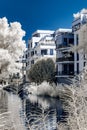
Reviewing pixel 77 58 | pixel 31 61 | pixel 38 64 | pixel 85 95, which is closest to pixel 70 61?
pixel 77 58

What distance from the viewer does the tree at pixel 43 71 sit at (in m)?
38.6

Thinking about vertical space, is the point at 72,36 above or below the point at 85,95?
above

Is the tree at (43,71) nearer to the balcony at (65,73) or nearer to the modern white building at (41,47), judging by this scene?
the balcony at (65,73)

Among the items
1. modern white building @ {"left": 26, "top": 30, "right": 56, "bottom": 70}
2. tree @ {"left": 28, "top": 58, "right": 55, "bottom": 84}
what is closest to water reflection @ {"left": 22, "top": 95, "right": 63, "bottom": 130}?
tree @ {"left": 28, "top": 58, "right": 55, "bottom": 84}

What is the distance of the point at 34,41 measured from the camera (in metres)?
56.0

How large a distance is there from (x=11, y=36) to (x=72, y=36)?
32.6 meters

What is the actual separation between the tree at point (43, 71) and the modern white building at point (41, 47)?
447cm

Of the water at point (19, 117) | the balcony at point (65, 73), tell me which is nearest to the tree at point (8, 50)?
the water at point (19, 117)

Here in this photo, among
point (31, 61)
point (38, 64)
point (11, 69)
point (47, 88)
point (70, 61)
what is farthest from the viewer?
point (31, 61)

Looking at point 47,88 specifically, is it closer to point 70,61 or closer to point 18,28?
point 70,61

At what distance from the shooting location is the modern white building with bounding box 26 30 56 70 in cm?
4947

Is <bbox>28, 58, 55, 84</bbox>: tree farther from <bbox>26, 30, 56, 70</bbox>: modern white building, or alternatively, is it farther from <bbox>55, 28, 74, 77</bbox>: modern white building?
<bbox>26, 30, 56, 70</bbox>: modern white building

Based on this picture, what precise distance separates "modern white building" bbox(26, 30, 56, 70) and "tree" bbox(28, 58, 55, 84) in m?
4.47

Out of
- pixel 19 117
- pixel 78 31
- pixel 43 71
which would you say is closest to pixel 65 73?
pixel 43 71
